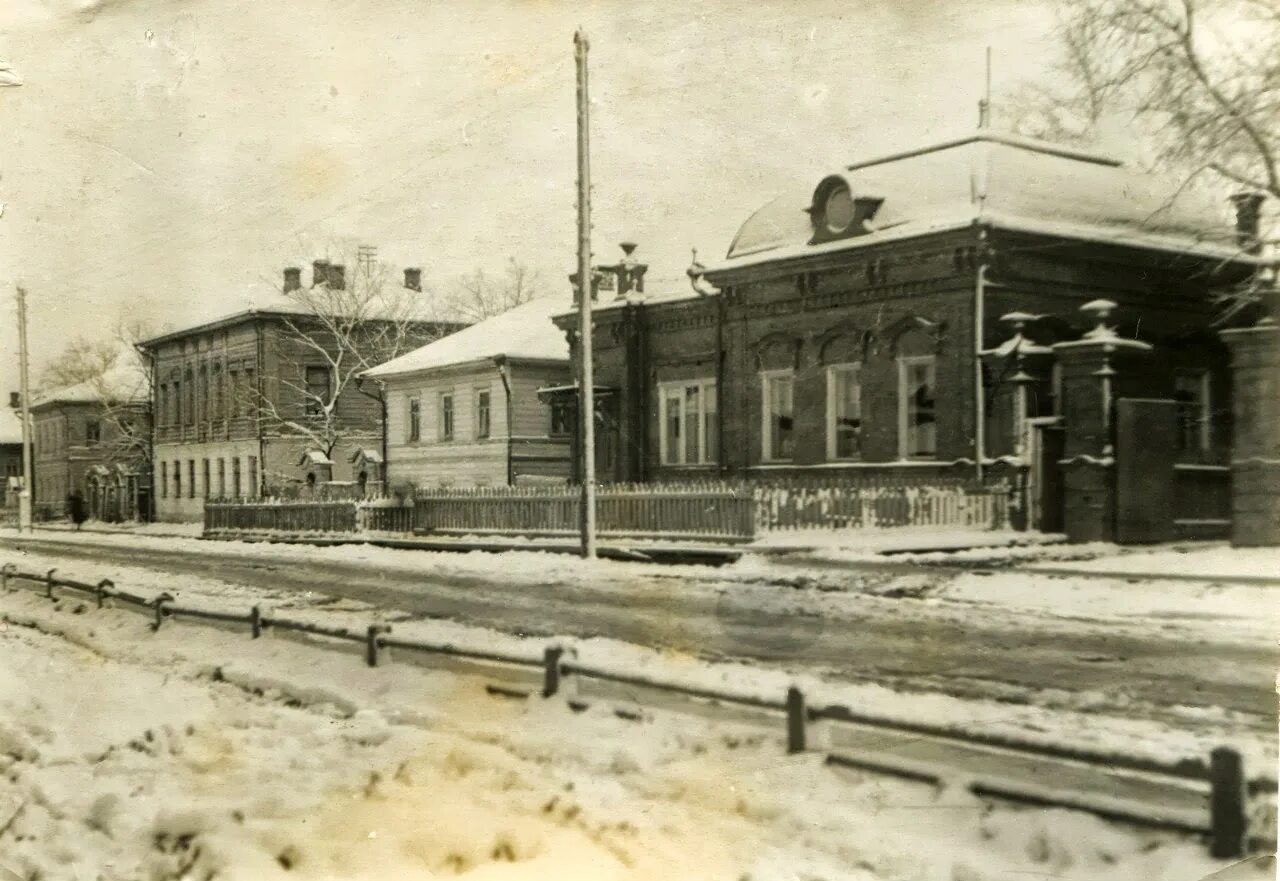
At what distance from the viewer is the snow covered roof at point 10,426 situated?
20.1 ft

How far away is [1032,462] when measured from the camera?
5.54 meters

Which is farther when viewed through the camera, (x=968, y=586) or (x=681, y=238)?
(x=681, y=238)

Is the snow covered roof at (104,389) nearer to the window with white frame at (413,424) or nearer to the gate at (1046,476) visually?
the window with white frame at (413,424)

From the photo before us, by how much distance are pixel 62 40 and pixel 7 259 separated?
1066mm

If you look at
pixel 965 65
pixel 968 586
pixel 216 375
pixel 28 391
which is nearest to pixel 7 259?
pixel 28 391

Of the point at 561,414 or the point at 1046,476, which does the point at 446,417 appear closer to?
the point at 561,414

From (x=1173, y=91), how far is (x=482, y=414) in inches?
366

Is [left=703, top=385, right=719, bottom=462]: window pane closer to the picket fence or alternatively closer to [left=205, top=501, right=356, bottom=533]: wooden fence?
the picket fence

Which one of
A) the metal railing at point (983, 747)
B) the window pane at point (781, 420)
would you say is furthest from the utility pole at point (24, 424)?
the window pane at point (781, 420)

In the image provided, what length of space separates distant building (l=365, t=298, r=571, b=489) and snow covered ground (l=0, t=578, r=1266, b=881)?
3780 millimetres

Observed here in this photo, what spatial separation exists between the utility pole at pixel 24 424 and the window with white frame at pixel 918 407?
453 centimetres

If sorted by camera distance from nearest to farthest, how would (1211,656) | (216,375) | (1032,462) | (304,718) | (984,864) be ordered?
(984,864) → (1211,656) → (304,718) → (1032,462) → (216,375)

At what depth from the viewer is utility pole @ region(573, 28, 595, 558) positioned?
4820mm

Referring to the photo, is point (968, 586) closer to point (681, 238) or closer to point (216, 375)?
point (681, 238)
